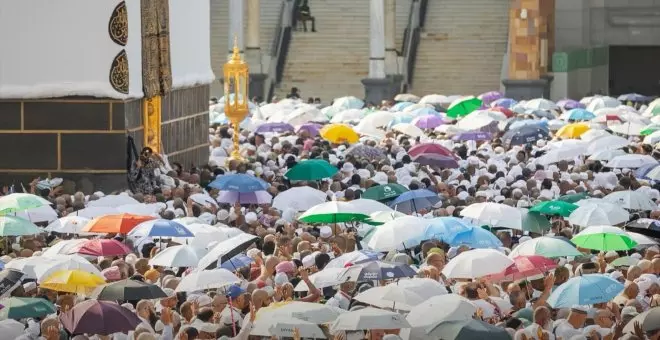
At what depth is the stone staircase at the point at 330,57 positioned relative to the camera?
52906 millimetres

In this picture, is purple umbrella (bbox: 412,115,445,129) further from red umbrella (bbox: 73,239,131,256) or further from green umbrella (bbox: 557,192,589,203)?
red umbrella (bbox: 73,239,131,256)

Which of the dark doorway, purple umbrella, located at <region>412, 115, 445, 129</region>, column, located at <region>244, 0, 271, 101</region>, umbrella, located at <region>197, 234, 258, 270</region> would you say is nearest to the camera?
umbrella, located at <region>197, 234, 258, 270</region>

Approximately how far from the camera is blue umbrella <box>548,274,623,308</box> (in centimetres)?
1652

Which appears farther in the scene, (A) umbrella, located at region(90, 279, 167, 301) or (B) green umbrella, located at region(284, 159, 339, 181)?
(B) green umbrella, located at region(284, 159, 339, 181)

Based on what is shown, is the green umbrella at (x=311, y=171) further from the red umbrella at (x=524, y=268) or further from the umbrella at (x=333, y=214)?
the red umbrella at (x=524, y=268)

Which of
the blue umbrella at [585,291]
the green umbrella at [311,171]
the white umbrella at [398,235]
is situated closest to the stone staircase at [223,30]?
the green umbrella at [311,171]

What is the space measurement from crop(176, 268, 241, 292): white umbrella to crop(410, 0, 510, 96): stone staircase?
3467 cm

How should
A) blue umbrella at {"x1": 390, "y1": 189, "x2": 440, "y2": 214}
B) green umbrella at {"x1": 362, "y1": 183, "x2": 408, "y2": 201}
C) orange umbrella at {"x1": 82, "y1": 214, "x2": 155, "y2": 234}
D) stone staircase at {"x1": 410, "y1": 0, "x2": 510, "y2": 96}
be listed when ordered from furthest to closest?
stone staircase at {"x1": 410, "y1": 0, "x2": 510, "y2": 96} < green umbrella at {"x1": 362, "y1": 183, "x2": 408, "y2": 201} < blue umbrella at {"x1": 390, "y1": 189, "x2": 440, "y2": 214} < orange umbrella at {"x1": 82, "y1": 214, "x2": 155, "y2": 234}

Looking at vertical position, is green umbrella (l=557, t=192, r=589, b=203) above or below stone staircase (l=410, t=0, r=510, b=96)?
below

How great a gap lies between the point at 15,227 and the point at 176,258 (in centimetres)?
284

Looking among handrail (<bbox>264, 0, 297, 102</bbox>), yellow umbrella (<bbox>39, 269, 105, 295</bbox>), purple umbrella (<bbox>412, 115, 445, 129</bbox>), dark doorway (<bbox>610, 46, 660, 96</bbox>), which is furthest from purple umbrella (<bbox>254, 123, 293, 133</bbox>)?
dark doorway (<bbox>610, 46, 660, 96</bbox>)

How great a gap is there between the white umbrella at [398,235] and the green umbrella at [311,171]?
6644 millimetres

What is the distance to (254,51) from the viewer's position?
50438 mm

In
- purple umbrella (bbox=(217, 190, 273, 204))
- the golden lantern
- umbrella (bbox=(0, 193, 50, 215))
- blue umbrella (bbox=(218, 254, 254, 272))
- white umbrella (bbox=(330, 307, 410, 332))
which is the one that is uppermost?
the golden lantern
